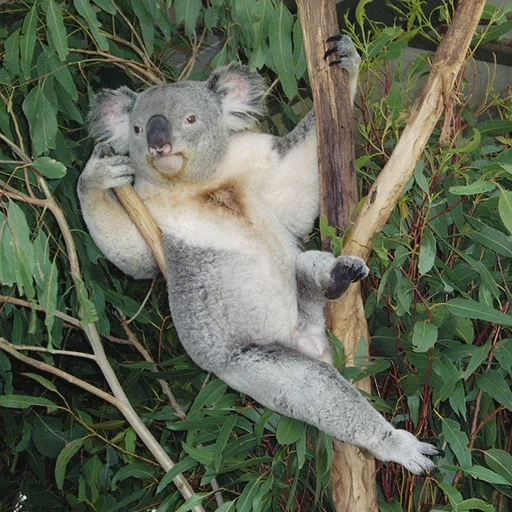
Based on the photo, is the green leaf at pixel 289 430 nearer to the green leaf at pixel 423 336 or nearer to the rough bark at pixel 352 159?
the rough bark at pixel 352 159

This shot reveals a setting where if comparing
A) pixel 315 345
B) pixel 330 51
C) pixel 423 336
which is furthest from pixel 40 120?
pixel 423 336

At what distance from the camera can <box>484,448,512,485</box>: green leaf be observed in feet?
6.88

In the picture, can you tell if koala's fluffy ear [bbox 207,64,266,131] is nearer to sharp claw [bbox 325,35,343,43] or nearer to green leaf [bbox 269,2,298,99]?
green leaf [bbox 269,2,298,99]

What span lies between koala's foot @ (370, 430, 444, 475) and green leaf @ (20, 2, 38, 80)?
1.39 meters

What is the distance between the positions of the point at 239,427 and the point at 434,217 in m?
0.81

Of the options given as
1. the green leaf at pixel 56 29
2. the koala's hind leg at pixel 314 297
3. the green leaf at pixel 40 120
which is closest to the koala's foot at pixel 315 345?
the koala's hind leg at pixel 314 297

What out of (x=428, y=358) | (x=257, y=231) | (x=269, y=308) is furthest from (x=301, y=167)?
(x=428, y=358)

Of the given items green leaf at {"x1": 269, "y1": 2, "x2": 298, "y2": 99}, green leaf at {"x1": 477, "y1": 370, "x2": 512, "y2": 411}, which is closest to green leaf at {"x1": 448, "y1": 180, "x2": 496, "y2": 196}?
green leaf at {"x1": 477, "y1": 370, "x2": 512, "y2": 411}

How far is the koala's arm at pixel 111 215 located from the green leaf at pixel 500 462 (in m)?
1.03

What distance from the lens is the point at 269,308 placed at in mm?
2338

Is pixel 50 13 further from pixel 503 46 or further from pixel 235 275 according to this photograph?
pixel 503 46

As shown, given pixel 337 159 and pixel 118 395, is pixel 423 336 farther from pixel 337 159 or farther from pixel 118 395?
pixel 118 395

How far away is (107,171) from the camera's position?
7.23ft

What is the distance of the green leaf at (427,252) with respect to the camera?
6.54ft
